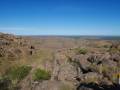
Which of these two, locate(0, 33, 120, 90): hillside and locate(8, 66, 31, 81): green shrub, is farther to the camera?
locate(8, 66, 31, 81): green shrub

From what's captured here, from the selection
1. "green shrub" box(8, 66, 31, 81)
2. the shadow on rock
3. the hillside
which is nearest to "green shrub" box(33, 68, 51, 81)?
the hillside

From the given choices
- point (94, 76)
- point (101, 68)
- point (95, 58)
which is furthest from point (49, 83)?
point (95, 58)

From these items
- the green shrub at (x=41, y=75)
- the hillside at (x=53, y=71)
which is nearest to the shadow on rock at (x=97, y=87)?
the hillside at (x=53, y=71)

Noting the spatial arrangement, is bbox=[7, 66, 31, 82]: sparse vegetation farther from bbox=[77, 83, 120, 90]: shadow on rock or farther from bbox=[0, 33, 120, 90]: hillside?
bbox=[77, 83, 120, 90]: shadow on rock

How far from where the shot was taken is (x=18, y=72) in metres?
25.5

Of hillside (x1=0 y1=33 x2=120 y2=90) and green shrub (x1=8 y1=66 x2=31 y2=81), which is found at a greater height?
hillside (x1=0 y1=33 x2=120 y2=90)

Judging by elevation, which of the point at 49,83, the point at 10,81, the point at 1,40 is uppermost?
the point at 1,40

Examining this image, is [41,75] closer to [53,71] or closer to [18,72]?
[53,71]

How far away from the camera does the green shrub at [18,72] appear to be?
2421 centimetres

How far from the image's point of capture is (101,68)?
23.4 metres

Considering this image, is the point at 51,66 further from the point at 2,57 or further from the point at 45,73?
the point at 2,57

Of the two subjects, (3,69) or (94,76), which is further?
(3,69)

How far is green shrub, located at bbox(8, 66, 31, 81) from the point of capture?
79.4 feet

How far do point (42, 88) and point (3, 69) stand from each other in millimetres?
13276
